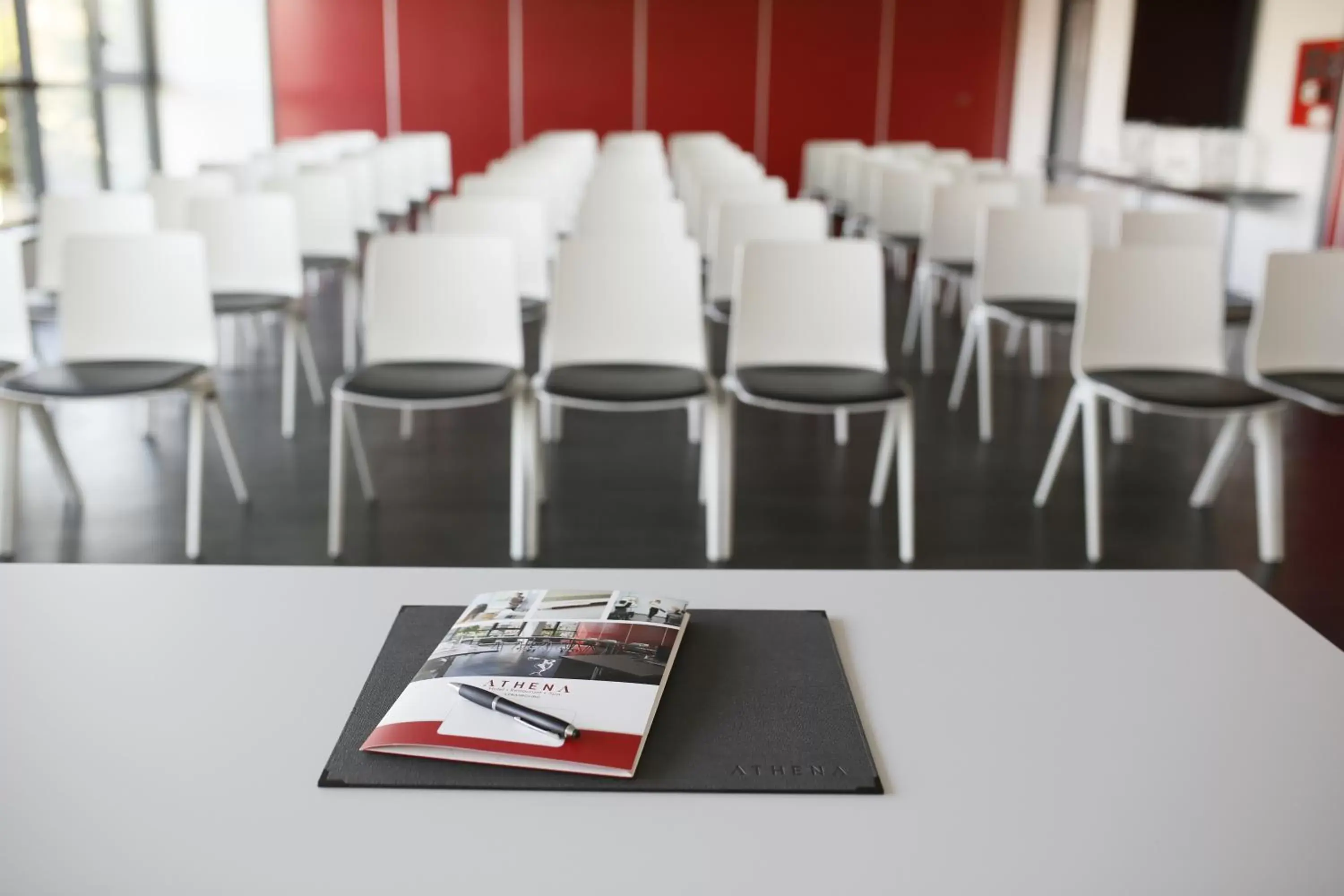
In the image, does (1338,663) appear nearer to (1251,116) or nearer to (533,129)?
(1251,116)

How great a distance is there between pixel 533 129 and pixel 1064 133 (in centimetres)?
574

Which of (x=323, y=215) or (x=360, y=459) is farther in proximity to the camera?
(x=323, y=215)

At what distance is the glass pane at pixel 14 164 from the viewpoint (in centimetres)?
826

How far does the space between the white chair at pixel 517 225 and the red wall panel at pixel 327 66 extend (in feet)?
31.3

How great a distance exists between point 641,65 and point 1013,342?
28.2 feet

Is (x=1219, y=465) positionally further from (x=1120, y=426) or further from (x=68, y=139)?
(x=68, y=139)

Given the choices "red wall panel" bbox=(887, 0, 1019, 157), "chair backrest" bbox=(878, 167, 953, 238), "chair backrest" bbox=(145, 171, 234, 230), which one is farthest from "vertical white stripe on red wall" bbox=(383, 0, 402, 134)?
"chair backrest" bbox=(878, 167, 953, 238)

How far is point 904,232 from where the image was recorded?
741cm

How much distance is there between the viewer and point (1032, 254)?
529cm

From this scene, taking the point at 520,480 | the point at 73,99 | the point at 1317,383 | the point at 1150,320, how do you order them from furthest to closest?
1. the point at 73,99
2. the point at 1150,320
3. the point at 1317,383
4. the point at 520,480

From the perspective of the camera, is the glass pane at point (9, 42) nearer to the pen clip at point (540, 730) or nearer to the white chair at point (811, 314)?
the white chair at point (811, 314)

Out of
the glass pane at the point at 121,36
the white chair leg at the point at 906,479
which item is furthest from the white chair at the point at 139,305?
the glass pane at the point at 121,36

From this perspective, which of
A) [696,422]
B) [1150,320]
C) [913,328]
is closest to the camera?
[1150,320]

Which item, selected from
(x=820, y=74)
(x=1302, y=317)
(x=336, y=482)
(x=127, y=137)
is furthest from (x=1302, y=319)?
(x=820, y=74)
